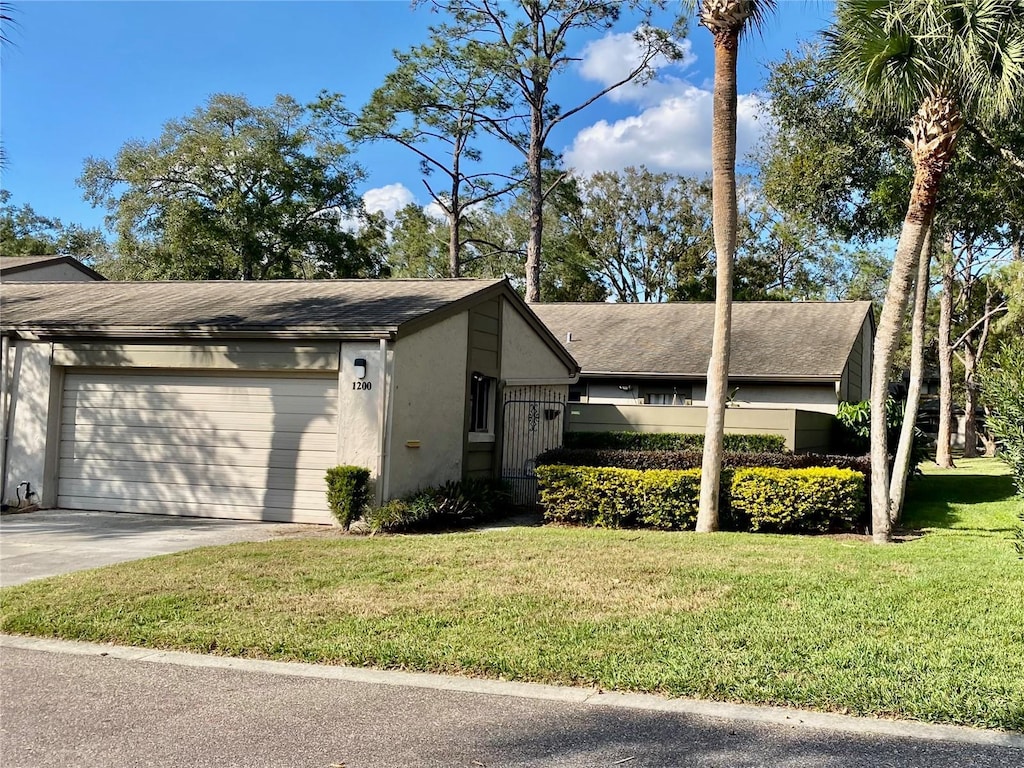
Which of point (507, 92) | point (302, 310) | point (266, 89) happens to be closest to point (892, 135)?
point (302, 310)

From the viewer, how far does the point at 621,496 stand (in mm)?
11914

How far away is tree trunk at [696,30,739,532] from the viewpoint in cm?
1096

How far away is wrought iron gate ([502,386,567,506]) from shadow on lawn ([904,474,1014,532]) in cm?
585

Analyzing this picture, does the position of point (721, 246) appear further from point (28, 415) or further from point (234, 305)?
point (28, 415)

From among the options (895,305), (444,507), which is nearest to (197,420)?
(444,507)

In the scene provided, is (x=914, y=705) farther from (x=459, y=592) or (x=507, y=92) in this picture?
(x=507, y=92)

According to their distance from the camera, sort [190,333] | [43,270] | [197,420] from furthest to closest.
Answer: [43,270], [197,420], [190,333]

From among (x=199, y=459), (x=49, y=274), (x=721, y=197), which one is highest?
(x=49, y=274)

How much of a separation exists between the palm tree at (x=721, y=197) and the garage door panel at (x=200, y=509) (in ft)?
17.9

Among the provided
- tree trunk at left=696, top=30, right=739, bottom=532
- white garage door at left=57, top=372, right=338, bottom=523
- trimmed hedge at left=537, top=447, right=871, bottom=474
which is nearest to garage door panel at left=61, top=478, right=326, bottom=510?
white garage door at left=57, top=372, right=338, bottom=523

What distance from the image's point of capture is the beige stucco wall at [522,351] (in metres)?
14.8

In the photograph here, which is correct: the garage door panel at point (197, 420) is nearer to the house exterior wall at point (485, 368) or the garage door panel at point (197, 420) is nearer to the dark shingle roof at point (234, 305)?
the dark shingle roof at point (234, 305)

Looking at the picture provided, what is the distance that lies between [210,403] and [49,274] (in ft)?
54.3

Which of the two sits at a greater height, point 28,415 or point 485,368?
point 485,368
